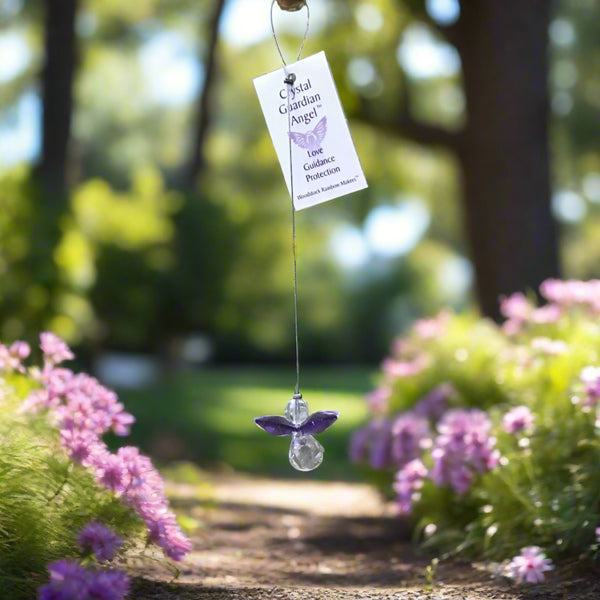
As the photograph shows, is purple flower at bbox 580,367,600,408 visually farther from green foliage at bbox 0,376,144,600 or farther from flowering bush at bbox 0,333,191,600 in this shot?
green foliage at bbox 0,376,144,600

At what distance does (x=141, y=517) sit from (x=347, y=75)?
24.4 ft

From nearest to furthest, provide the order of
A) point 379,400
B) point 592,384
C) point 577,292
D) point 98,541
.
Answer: point 98,541 < point 592,384 < point 577,292 < point 379,400

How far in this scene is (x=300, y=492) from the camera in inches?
278

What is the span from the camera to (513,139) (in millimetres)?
8148

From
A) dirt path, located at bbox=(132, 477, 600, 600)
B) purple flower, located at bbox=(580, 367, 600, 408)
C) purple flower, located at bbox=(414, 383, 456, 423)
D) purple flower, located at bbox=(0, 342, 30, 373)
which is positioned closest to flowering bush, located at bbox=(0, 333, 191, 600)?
purple flower, located at bbox=(0, 342, 30, 373)

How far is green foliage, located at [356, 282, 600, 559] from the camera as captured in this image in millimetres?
3309

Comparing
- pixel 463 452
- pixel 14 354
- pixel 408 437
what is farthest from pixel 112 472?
pixel 408 437

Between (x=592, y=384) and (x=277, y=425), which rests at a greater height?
(x=592, y=384)

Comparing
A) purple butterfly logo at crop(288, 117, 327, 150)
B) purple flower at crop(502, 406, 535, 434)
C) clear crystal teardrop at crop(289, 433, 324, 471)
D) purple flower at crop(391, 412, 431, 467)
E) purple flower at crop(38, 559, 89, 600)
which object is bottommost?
purple flower at crop(38, 559, 89, 600)

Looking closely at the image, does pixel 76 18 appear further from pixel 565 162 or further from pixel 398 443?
pixel 565 162

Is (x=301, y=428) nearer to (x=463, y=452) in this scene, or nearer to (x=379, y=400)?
(x=463, y=452)

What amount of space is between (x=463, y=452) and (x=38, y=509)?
1.85 metres

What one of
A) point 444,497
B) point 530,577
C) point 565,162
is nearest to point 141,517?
point 530,577

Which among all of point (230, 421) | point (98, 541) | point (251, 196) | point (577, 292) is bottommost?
point (98, 541)
